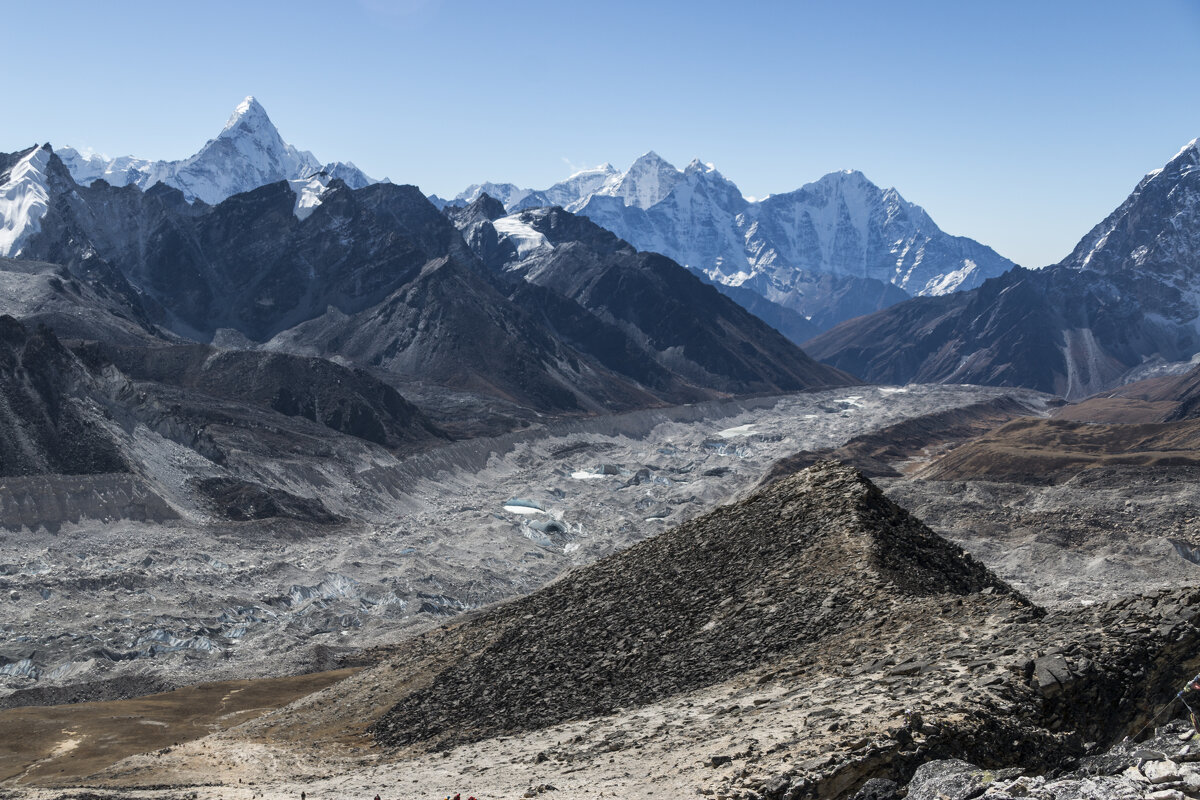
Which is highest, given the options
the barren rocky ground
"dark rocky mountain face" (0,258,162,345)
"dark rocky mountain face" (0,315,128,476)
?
"dark rocky mountain face" (0,258,162,345)

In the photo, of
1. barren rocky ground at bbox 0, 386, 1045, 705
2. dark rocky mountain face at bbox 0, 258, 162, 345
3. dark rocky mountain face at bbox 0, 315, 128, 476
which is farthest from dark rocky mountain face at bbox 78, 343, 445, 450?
dark rocky mountain face at bbox 0, 315, 128, 476

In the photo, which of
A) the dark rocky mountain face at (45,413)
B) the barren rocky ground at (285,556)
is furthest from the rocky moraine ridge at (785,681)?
the dark rocky mountain face at (45,413)

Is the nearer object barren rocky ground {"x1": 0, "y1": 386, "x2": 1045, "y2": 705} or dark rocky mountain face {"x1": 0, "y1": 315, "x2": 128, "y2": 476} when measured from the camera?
barren rocky ground {"x1": 0, "y1": 386, "x2": 1045, "y2": 705}

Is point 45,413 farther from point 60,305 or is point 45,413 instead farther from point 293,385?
point 60,305

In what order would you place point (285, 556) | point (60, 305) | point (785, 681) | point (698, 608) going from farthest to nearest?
point (60, 305)
point (285, 556)
point (698, 608)
point (785, 681)

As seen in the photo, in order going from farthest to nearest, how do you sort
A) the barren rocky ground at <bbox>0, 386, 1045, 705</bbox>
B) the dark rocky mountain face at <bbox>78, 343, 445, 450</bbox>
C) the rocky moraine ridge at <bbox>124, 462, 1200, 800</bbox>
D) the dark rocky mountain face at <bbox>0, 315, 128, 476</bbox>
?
the dark rocky mountain face at <bbox>78, 343, 445, 450</bbox> < the dark rocky mountain face at <bbox>0, 315, 128, 476</bbox> < the barren rocky ground at <bbox>0, 386, 1045, 705</bbox> < the rocky moraine ridge at <bbox>124, 462, 1200, 800</bbox>

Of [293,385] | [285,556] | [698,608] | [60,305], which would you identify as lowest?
[285,556]

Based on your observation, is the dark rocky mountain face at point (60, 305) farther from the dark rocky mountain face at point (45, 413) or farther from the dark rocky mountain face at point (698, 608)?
the dark rocky mountain face at point (698, 608)

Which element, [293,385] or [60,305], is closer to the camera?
[293,385]

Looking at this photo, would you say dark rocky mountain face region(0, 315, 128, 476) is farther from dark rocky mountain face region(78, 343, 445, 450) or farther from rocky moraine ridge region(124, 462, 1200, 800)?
rocky moraine ridge region(124, 462, 1200, 800)

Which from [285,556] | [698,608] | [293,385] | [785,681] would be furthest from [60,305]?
[785,681]
